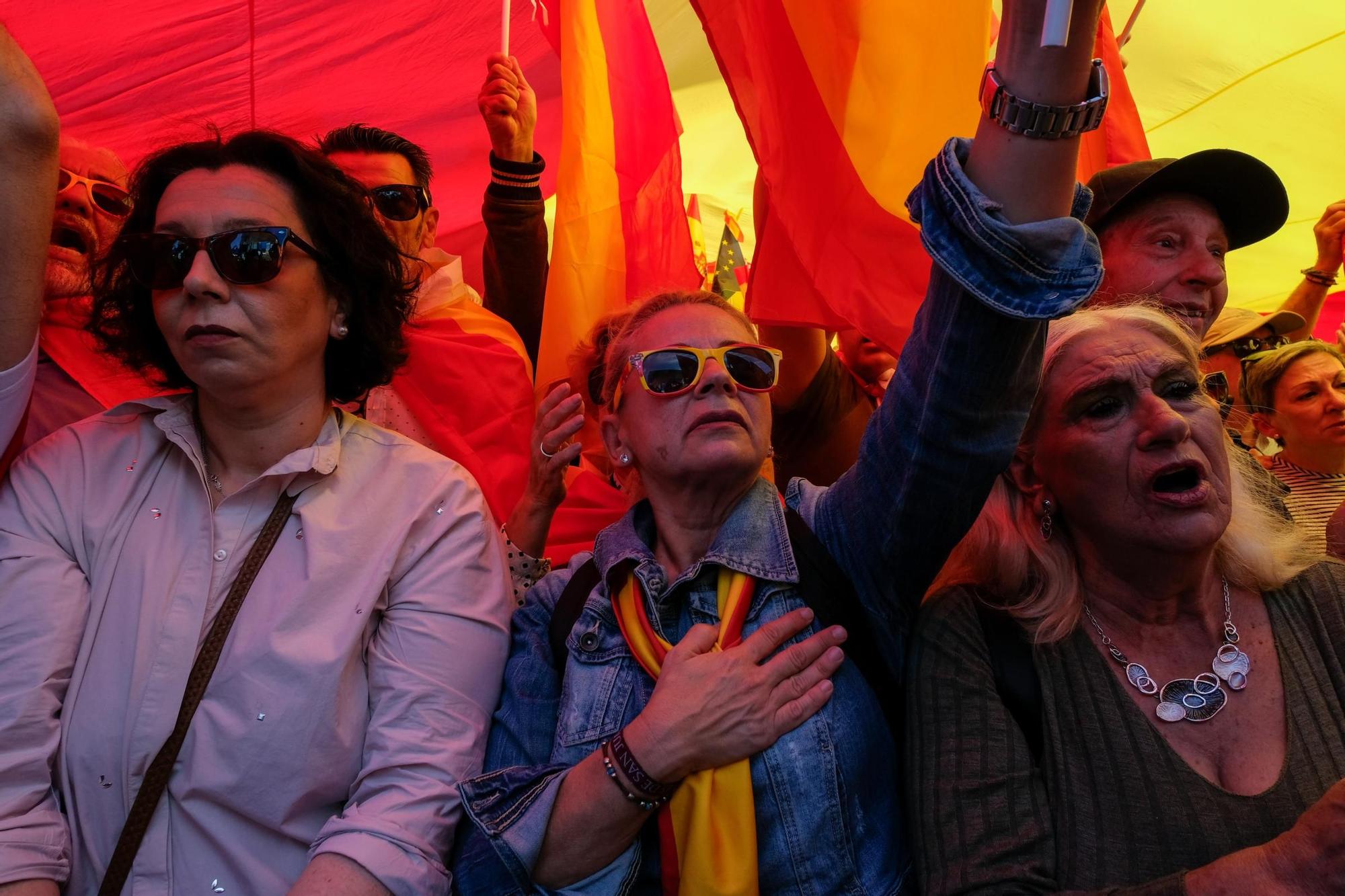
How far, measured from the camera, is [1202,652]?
1.82 m

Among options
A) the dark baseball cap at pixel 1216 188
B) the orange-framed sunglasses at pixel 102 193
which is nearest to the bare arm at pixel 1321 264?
the dark baseball cap at pixel 1216 188

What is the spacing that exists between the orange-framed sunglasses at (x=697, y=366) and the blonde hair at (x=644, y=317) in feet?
0.47

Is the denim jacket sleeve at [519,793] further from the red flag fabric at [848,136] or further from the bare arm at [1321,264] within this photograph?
the bare arm at [1321,264]

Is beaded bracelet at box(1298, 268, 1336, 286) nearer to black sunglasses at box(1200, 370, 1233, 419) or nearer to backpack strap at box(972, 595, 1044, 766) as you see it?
black sunglasses at box(1200, 370, 1233, 419)

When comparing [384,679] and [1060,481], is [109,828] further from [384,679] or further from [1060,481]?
[1060,481]

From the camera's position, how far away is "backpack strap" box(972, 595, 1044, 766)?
1.74 m

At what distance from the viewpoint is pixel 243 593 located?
75.0 inches

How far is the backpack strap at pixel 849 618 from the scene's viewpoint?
1.86 meters

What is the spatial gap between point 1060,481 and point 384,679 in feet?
4.21

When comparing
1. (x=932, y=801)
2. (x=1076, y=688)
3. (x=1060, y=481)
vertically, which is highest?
(x=1060, y=481)

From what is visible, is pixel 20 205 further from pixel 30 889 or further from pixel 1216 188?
pixel 1216 188

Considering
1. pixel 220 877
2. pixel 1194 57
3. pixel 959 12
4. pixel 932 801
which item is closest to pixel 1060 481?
pixel 932 801

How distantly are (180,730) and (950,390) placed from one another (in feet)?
4.55

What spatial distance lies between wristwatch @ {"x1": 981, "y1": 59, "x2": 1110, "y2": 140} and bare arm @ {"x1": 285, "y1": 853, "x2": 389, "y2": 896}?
145 centimetres
